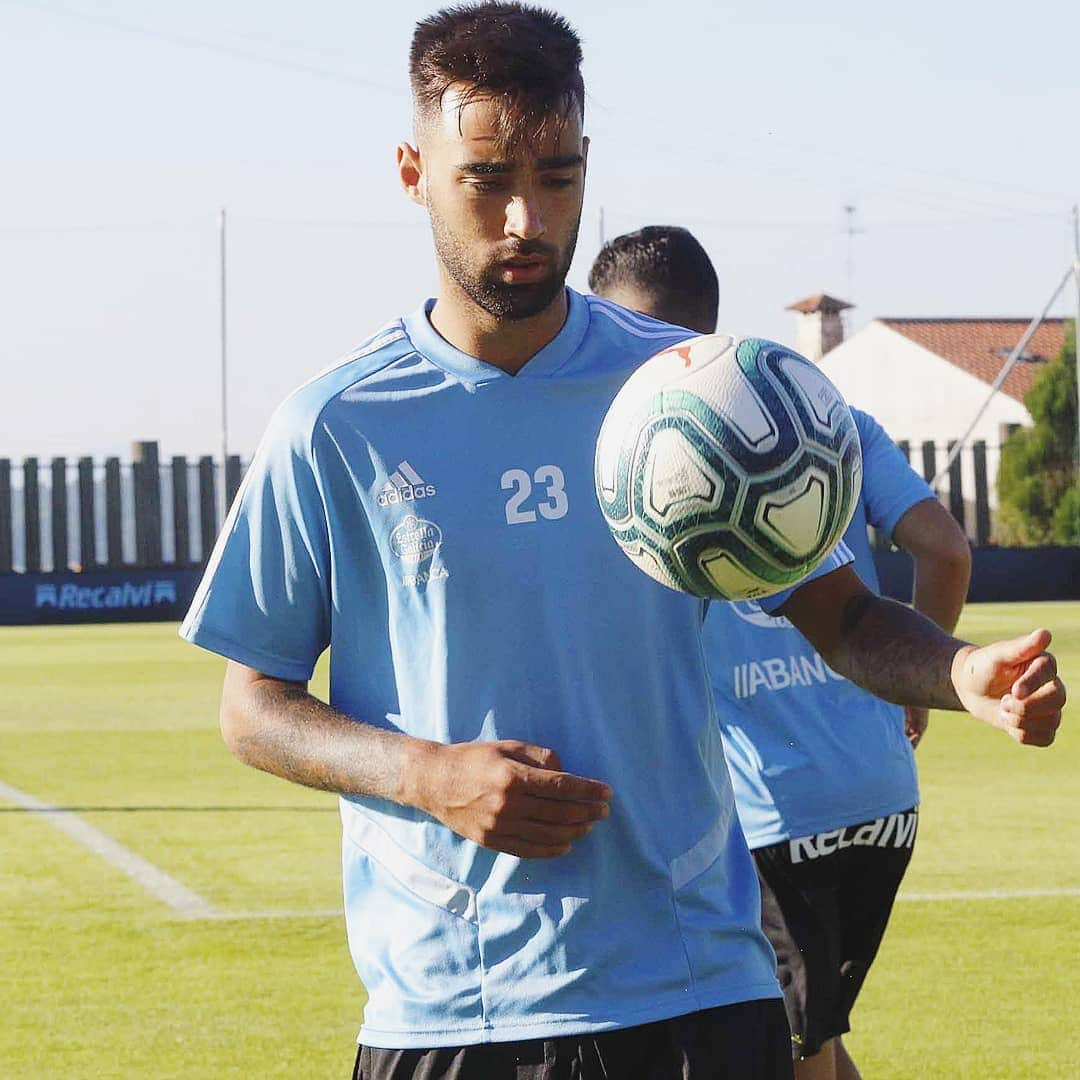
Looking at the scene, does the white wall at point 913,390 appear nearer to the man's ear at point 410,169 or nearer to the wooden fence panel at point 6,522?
the wooden fence panel at point 6,522

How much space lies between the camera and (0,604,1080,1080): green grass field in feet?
21.7

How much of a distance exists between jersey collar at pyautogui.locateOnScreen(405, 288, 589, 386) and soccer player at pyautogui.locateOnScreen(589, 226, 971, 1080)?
175cm

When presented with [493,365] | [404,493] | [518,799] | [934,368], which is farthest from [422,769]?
[934,368]

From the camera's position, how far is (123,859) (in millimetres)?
10211

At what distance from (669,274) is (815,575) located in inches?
78.0

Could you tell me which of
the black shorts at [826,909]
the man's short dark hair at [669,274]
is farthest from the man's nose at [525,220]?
the black shorts at [826,909]

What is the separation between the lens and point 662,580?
3.14 m

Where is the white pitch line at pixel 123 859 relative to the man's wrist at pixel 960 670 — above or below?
below

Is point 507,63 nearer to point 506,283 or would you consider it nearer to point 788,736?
point 506,283

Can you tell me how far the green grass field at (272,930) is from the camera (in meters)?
6.62

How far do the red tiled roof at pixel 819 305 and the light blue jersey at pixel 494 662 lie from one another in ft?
227

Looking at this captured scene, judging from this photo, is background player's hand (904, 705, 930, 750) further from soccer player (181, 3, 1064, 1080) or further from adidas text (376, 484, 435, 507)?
adidas text (376, 484, 435, 507)

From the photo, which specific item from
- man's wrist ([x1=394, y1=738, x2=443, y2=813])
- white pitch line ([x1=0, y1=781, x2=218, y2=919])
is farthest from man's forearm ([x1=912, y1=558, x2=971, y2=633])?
white pitch line ([x1=0, y1=781, x2=218, y2=919])

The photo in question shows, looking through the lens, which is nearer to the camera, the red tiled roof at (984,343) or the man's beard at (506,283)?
the man's beard at (506,283)
